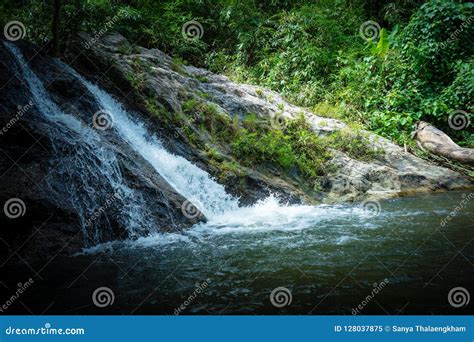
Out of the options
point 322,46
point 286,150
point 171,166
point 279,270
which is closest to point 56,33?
point 171,166

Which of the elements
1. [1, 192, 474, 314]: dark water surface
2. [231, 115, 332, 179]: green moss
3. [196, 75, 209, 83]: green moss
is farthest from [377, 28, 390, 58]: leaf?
[1, 192, 474, 314]: dark water surface

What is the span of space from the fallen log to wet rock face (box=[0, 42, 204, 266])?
7082 mm

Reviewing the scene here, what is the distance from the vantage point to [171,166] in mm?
8023

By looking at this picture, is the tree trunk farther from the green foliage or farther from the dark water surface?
the dark water surface

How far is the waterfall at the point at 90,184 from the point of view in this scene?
5.80 meters

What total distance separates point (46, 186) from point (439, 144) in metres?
9.52

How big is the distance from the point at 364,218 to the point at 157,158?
418 cm

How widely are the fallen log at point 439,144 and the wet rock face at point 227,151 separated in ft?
2.17

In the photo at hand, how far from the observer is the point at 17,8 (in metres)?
10.6

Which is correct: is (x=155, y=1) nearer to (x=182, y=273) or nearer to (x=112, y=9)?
(x=112, y=9)

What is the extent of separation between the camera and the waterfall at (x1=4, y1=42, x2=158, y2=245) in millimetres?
5801

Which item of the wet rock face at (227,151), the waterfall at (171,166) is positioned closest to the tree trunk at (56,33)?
the wet rock face at (227,151)

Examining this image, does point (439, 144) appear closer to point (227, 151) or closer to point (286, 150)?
point (286, 150)

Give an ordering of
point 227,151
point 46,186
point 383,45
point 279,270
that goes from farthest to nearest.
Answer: point 383,45 → point 227,151 → point 46,186 → point 279,270
